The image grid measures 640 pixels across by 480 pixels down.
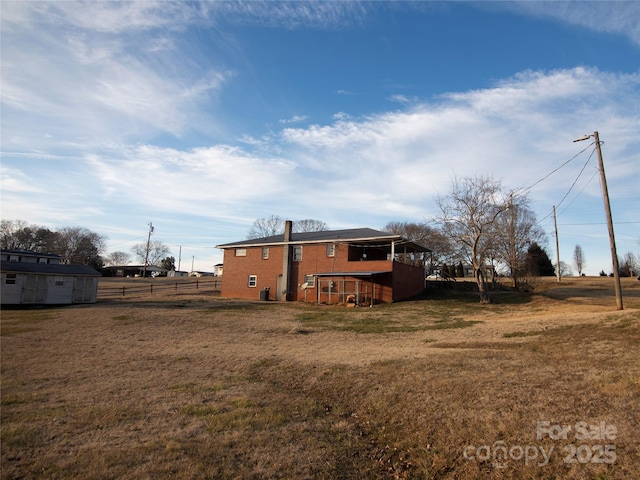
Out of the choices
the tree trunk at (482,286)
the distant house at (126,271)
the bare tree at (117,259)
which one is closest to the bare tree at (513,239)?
the tree trunk at (482,286)

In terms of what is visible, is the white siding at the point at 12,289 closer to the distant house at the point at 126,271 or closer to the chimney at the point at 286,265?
the chimney at the point at 286,265

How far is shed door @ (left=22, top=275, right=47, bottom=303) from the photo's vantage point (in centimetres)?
2838

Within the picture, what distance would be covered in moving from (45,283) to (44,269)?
111 centimetres

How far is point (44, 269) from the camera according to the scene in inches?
1164

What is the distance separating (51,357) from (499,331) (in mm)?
14523

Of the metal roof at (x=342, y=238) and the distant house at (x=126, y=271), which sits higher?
the metal roof at (x=342, y=238)

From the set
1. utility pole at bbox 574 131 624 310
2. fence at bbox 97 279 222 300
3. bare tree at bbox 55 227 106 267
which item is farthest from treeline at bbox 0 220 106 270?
utility pole at bbox 574 131 624 310

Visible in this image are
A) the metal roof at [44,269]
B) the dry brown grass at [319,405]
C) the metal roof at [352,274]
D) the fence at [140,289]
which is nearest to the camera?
the dry brown grass at [319,405]

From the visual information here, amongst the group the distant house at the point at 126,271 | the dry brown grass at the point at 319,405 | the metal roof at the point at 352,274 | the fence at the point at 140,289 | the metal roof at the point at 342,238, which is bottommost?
the dry brown grass at the point at 319,405

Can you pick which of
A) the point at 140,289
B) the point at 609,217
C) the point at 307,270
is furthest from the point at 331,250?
the point at 140,289

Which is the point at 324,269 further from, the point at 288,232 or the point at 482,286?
→ the point at 482,286

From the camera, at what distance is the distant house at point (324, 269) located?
3089 cm

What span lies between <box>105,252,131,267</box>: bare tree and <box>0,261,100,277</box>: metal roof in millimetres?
90597

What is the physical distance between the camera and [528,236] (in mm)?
46219
